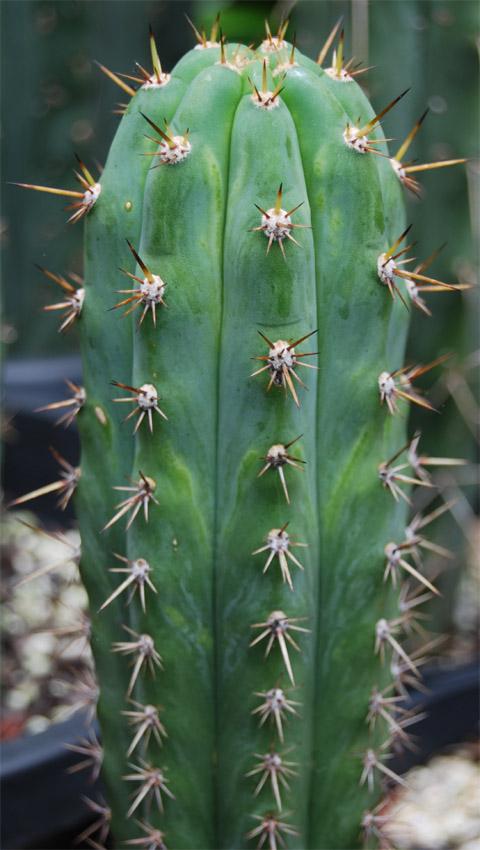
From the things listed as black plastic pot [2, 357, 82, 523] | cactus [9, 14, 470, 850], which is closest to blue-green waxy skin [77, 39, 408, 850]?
cactus [9, 14, 470, 850]

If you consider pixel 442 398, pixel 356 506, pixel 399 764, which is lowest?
pixel 399 764

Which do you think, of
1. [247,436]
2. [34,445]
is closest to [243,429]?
[247,436]

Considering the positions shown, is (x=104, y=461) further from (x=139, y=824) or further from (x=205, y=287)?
(x=139, y=824)

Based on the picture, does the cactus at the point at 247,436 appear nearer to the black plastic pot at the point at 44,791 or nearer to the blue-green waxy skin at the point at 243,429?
the blue-green waxy skin at the point at 243,429

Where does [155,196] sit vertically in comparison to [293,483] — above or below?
above

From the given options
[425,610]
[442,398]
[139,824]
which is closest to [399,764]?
[425,610]

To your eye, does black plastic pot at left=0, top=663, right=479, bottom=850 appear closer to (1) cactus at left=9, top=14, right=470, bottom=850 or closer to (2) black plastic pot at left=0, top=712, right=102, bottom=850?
(2) black plastic pot at left=0, top=712, right=102, bottom=850

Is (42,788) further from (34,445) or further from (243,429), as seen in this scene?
(34,445)

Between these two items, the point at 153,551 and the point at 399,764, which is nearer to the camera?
the point at 153,551
